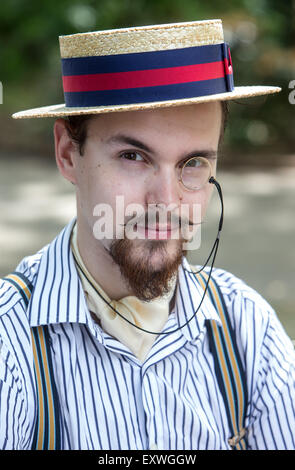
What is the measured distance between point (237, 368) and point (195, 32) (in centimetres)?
93

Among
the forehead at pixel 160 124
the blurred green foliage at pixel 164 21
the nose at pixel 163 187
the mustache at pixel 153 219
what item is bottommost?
the mustache at pixel 153 219

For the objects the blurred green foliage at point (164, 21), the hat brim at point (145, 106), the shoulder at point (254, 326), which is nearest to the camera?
the hat brim at point (145, 106)

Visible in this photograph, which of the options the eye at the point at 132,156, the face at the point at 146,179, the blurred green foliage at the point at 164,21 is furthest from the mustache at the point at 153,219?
the blurred green foliage at the point at 164,21

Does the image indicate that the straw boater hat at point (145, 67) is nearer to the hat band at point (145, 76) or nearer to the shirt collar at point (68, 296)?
the hat band at point (145, 76)

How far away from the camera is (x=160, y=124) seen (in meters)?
1.71

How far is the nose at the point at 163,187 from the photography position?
66.2 inches

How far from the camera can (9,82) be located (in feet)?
38.9

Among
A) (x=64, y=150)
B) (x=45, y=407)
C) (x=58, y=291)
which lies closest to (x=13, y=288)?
(x=58, y=291)

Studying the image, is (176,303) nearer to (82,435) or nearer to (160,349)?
(160,349)

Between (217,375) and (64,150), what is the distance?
80cm

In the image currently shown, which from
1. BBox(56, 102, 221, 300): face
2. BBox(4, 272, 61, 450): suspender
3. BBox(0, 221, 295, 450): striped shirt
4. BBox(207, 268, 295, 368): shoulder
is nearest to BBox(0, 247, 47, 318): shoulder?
BBox(0, 221, 295, 450): striped shirt

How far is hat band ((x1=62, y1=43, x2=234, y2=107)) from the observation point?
1.66 metres

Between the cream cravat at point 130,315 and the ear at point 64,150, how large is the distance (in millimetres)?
239

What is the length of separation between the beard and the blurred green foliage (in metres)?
8.71
